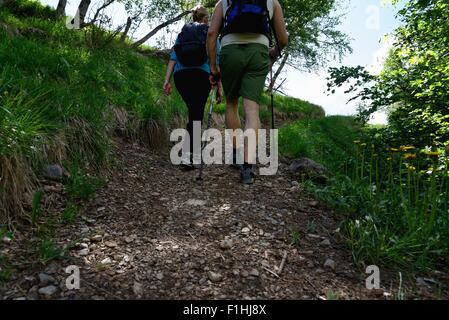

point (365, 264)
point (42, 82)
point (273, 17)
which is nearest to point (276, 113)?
point (273, 17)

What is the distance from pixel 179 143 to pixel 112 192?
2483 millimetres

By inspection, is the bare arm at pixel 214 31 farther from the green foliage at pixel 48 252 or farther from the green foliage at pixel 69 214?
the green foliage at pixel 48 252

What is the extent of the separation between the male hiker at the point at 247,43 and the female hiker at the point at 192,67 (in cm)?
50

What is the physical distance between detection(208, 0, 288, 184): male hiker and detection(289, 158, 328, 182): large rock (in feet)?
3.20

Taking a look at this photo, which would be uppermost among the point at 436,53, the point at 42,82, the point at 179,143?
the point at 436,53

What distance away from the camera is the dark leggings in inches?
187

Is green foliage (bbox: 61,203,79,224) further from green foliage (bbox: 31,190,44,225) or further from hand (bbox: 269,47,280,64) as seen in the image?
hand (bbox: 269,47,280,64)

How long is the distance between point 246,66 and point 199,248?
233cm

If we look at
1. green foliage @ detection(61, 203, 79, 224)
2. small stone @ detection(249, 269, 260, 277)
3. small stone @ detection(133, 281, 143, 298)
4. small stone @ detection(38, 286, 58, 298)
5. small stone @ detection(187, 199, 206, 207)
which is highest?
small stone @ detection(187, 199, 206, 207)

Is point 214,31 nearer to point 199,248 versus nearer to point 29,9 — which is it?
point 199,248

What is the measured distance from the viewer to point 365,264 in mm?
2512

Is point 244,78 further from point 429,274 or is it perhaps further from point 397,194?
point 429,274

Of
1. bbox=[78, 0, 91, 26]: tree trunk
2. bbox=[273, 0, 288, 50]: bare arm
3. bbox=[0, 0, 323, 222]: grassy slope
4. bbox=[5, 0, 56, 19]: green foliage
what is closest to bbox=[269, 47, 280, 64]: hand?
bbox=[273, 0, 288, 50]: bare arm

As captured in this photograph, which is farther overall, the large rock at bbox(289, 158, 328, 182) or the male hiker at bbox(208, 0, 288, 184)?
the large rock at bbox(289, 158, 328, 182)
